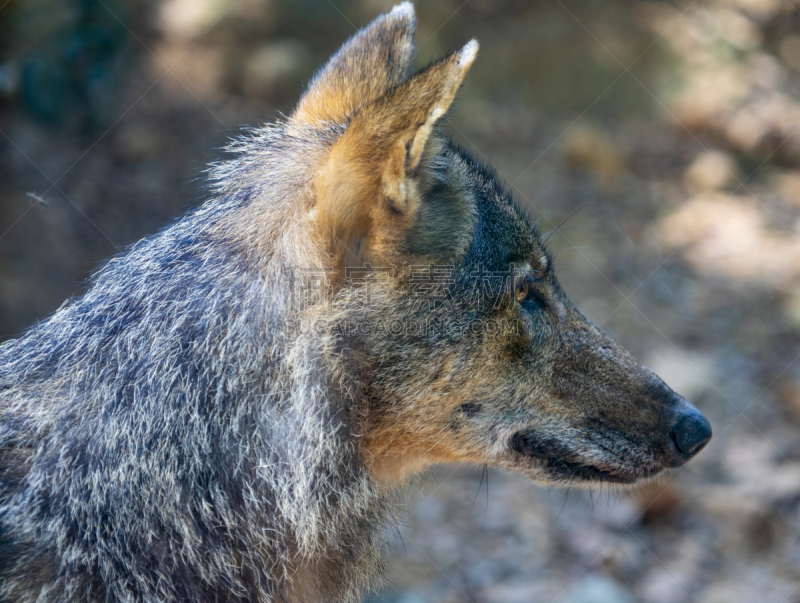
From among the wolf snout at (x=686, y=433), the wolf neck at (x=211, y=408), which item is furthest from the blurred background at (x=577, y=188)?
the wolf snout at (x=686, y=433)

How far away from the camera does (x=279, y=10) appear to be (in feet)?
31.1

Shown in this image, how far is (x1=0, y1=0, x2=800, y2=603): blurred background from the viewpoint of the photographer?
5.28 m

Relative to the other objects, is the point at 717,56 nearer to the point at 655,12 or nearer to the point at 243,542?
the point at 655,12

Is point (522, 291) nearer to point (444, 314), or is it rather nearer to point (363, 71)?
point (444, 314)

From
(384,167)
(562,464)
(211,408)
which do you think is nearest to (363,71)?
(384,167)

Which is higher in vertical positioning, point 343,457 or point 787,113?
point 343,457

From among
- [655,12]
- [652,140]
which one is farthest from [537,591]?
[655,12]

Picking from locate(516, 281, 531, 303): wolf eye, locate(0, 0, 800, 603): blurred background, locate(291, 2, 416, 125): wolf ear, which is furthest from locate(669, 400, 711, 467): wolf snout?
locate(291, 2, 416, 125): wolf ear

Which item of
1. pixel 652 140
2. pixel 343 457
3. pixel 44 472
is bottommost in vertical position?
pixel 652 140

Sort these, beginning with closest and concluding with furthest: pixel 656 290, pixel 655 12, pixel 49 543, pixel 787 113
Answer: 1. pixel 49 543
2. pixel 656 290
3. pixel 787 113
4. pixel 655 12

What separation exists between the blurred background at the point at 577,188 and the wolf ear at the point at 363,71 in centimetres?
128

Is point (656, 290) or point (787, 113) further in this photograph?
point (787, 113)

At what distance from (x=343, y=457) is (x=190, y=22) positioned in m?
8.11

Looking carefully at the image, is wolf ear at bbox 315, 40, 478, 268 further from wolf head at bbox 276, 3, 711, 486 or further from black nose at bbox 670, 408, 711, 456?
black nose at bbox 670, 408, 711, 456
